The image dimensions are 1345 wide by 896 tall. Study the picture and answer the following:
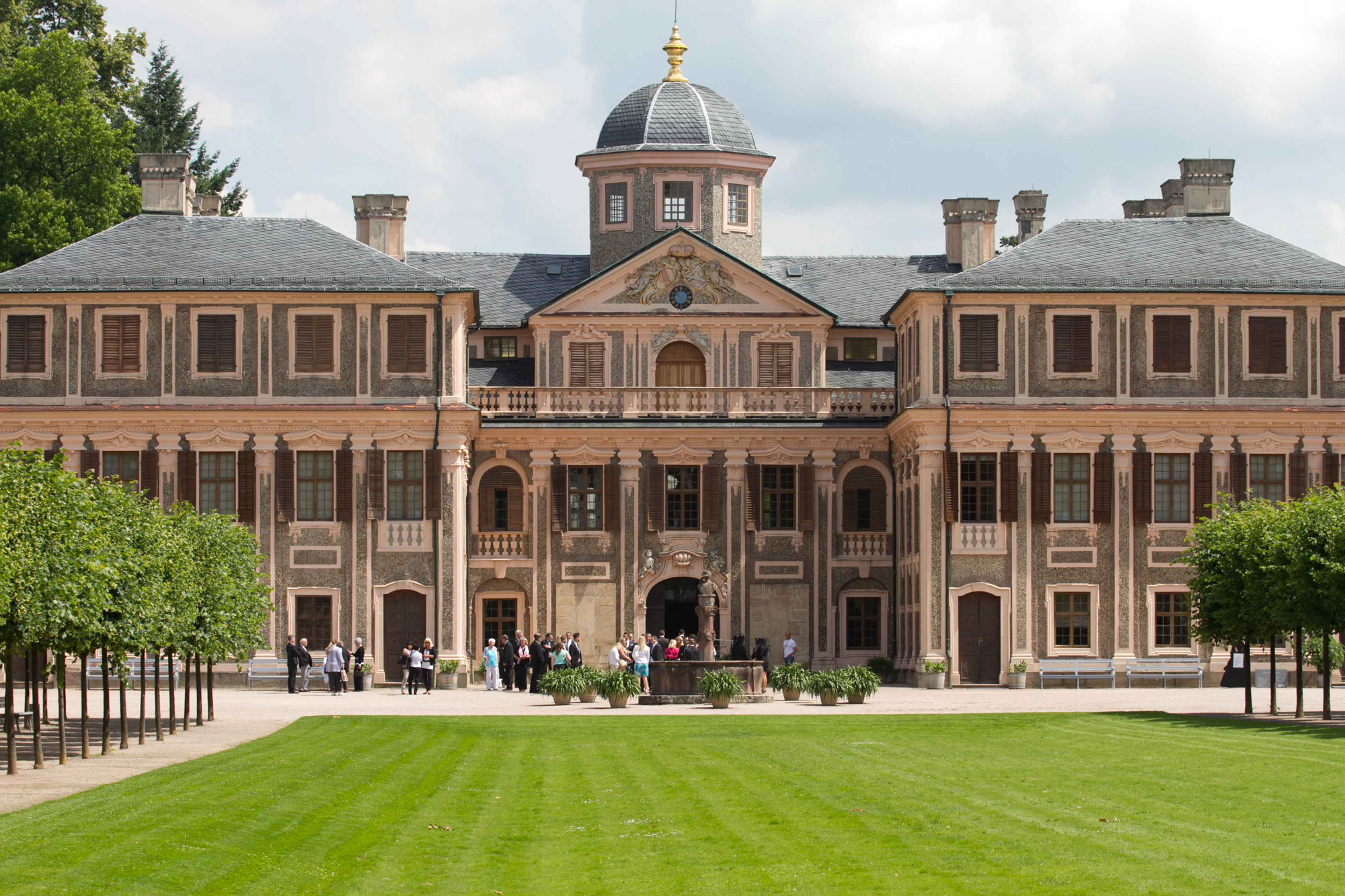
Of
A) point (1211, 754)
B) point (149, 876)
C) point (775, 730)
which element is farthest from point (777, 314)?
point (149, 876)

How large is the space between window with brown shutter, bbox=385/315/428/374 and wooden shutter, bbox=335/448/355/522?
2536 millimetres

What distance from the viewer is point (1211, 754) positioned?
26.9 m

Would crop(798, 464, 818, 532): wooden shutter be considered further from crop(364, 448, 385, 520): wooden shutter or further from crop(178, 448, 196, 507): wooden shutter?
crop(178, 448, 196, 507): wooden shutter

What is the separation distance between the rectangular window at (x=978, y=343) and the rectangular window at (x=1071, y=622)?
20.3ft

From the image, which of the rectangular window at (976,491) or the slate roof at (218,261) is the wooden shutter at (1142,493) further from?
the slate roof at (218,261)

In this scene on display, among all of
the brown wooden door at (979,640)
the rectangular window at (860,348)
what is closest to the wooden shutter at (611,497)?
the rectangular window at (860,348)

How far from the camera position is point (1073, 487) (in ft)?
172

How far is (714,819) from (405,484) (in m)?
33.9

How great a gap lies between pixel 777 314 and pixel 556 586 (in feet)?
32.6

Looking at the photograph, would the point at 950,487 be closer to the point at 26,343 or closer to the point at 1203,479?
the point at 1203,479

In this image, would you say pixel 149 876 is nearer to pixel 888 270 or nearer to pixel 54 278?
pixel 54 278

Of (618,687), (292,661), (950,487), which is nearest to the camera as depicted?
(618,687)

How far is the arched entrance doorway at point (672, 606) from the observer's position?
55.9 meters

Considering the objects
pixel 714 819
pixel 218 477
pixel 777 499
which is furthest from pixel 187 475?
pixel 714 819
